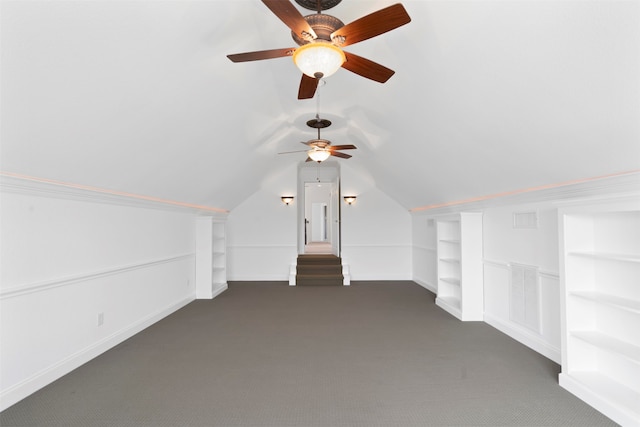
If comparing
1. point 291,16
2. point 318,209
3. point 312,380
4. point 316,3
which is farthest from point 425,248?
point 318,209

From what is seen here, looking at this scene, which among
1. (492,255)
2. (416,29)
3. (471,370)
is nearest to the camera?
(416,29)

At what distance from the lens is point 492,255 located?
5.00 m

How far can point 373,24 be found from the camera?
196 cm

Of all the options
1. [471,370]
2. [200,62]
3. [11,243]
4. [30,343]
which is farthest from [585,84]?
[30,343]

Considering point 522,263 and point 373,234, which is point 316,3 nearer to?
point 522,263

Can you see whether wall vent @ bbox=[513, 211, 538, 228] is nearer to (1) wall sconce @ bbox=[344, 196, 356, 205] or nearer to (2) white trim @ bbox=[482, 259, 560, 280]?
(2) white trim @ bbox=[482, 259, 560, 280]

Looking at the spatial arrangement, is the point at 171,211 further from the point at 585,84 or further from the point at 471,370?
the point at 585,84

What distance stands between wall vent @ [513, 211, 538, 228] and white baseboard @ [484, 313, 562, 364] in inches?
51.2

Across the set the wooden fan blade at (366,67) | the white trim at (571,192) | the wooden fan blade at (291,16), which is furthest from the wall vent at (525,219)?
the wooden fan blade at (291,16)

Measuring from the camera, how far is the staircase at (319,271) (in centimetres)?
840

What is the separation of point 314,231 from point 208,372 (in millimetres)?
14702

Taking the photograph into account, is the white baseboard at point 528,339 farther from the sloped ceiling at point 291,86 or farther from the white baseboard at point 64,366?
the white baseboard at point 64,366

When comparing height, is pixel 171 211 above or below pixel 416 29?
below

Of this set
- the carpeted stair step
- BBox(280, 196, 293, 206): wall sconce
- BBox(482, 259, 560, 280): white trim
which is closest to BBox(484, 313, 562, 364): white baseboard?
BBox(482, 259, 560, 280): white trim
